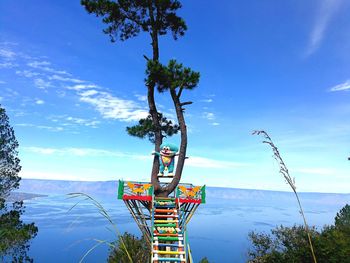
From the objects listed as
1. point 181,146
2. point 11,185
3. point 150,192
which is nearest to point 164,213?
point 150,192

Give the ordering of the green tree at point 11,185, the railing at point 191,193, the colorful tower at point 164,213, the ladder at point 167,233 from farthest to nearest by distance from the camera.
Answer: the green tree at point 11,185 < the railing at point 191,193 < the colorful tower at point 164,213 < the ladder at point 167,233

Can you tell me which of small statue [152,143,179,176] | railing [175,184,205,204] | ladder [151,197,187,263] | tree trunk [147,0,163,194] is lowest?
ladder [151,197,187,263]

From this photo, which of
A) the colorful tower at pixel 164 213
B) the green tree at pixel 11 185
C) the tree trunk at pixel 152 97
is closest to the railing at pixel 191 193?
the colorful tower at pixel 164 213

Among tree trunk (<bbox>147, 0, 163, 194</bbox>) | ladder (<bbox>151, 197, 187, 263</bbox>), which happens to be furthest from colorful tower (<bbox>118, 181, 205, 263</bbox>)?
tree trunk (<bbox>147, 0, 163, 194</bbox>)

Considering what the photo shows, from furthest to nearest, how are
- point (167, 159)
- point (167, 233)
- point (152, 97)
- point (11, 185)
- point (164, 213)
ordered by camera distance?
1. point (11, 185)
2. point (152, 97)
3. point (167, 159)
4. point (164, 213)
5. point (167, 233)

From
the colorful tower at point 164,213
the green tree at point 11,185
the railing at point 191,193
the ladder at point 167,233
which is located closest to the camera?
the ladder at point 167,233

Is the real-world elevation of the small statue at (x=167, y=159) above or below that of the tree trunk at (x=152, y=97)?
below

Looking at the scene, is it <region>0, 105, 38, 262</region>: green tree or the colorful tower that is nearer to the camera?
the colorful tower

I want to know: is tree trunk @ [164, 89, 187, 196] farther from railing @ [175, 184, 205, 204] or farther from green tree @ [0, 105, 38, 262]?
green tree @ [0, 105, 38, 262]

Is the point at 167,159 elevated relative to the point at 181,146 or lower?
lower

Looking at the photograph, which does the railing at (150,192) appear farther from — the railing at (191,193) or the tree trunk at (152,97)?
the tree trunk at (152,97)

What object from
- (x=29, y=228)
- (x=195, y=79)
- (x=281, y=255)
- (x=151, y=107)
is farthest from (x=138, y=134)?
(x=29, y=228)

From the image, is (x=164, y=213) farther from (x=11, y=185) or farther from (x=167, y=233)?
(x=11, y=185)

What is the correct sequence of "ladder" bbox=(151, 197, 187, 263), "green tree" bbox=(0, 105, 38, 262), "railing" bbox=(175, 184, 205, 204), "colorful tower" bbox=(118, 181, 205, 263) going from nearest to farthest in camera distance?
"ladder" bbox=(151, 197, 187, 263)
"colorful tower" bbox=(118, 181, 205, 263)
"railing" bbox=(175, 184, 205, 204)
"green tree" bbox=(0, 105, 38, 262)
